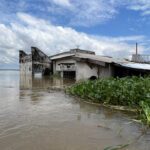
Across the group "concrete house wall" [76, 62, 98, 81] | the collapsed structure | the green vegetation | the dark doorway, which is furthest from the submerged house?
the green vegetation

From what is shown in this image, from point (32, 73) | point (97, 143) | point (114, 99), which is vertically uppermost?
point (32, 73)

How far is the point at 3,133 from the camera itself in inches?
101

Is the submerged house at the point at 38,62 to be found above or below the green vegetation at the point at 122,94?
above

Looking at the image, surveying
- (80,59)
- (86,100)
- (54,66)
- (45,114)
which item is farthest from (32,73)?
(45,114)

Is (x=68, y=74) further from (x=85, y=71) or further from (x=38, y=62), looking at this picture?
(x=85, y=71)

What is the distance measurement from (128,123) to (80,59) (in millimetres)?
8394

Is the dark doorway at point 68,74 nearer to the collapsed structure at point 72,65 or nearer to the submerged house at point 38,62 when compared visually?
the collapsed structure at point 72,65

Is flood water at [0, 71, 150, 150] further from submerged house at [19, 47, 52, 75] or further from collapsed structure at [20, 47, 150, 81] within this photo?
submerged house at [19, 47, 52, 75]

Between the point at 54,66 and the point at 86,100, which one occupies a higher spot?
the point at 54,66

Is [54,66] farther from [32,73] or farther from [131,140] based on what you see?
[131,140]

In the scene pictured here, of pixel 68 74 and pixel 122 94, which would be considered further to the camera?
pixel 68 74

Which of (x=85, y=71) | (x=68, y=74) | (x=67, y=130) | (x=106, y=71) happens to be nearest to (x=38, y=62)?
(x=68, y=74)

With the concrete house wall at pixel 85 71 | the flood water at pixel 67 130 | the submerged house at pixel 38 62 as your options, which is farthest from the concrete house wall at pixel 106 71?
the submerged house at pixel 38 62

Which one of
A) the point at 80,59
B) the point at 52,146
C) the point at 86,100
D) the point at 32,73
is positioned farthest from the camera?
the point at 32,73
